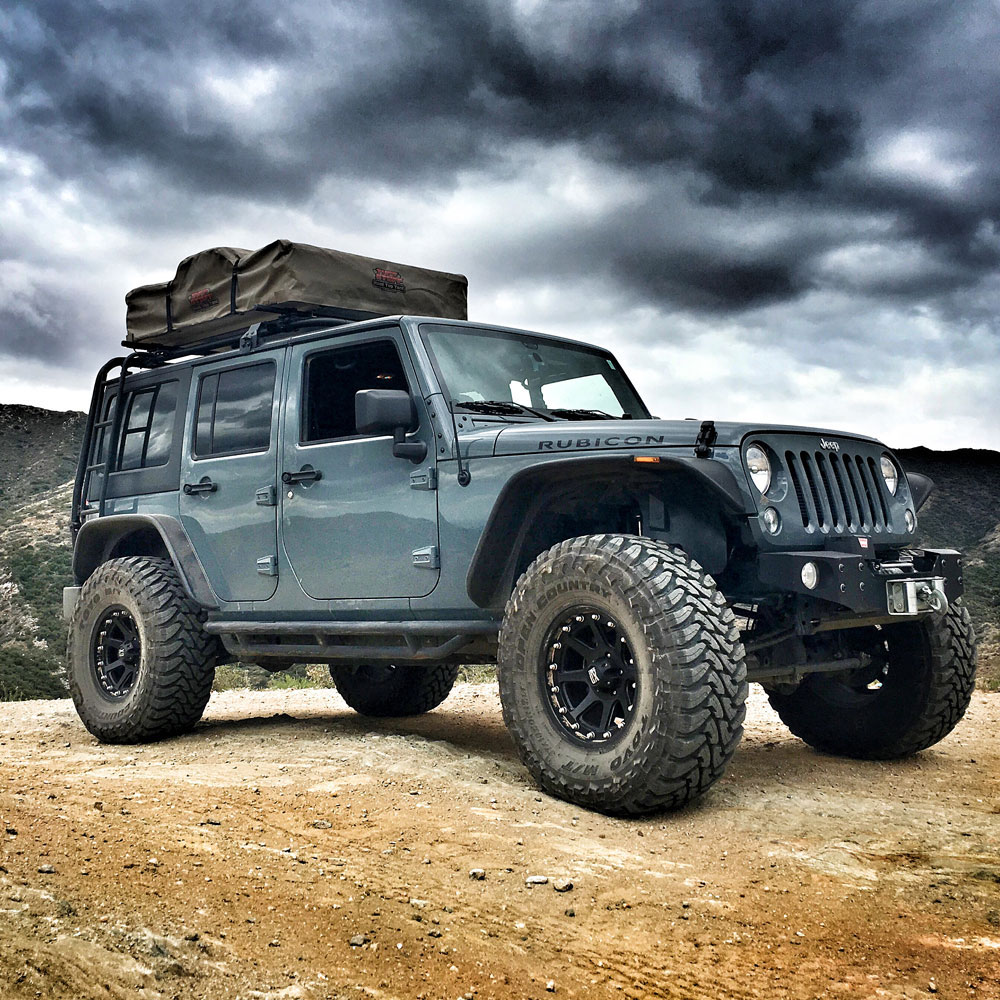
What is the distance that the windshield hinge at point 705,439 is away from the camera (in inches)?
163

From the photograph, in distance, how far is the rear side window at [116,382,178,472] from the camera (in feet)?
21.3

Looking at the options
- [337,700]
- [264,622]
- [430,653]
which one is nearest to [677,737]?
[430,653]

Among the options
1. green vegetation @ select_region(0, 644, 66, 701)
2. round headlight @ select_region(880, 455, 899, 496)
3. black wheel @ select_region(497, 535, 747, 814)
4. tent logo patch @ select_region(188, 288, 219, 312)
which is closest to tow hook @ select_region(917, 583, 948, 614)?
round headlight @ select_region(880, 455, 899, 496)

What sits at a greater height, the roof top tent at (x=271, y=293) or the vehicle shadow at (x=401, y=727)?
the roof top tent at (x=271, y=293)

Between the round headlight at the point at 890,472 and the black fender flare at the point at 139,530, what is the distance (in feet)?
11.8

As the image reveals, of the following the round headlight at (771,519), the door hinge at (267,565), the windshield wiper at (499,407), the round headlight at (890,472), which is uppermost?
the windshield wiper at (499,407)

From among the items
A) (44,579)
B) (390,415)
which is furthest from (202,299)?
(44,579)

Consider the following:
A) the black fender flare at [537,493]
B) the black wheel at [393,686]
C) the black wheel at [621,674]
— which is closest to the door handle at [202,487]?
the black wheel at [393,686]

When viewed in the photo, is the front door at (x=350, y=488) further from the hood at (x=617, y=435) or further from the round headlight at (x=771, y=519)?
the round headlight at (x=771, y=519)

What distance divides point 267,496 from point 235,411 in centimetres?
66

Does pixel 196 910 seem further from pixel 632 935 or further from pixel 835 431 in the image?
pixel 835 431

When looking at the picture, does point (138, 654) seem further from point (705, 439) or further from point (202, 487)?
point (705, 439)

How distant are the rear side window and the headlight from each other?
12.0 ft

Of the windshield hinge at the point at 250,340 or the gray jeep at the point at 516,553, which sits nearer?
the gray jeep at the point at 516,553
